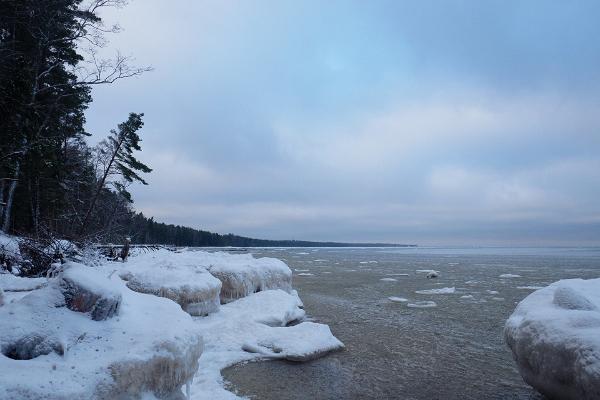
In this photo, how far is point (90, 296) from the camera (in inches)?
189

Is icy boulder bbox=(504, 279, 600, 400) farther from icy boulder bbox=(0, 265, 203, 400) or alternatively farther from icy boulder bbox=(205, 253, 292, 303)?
icy boulder bbox=(205, 253, 292, 303)

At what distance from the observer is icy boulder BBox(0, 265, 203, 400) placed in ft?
11.8

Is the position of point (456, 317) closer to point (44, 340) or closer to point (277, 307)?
point (277, 307)

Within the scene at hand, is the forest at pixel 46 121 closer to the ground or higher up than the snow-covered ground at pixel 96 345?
higher up

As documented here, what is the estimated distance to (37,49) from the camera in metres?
14.4

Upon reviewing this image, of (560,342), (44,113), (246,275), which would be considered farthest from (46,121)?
(560,342)

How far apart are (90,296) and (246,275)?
11389 mm

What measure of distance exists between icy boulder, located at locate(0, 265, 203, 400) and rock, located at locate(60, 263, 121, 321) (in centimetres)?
2

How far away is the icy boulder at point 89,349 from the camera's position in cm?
360

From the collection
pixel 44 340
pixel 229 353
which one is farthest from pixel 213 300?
pixel 44 340

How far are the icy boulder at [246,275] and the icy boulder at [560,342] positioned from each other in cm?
1071

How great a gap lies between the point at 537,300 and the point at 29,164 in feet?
48.9

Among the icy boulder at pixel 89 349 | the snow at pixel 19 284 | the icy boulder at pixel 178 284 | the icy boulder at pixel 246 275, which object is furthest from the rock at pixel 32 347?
the icy boulder at pixel 246 275

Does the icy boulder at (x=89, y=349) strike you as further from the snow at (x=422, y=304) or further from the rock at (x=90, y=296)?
the snow at (x=422, y=304)
